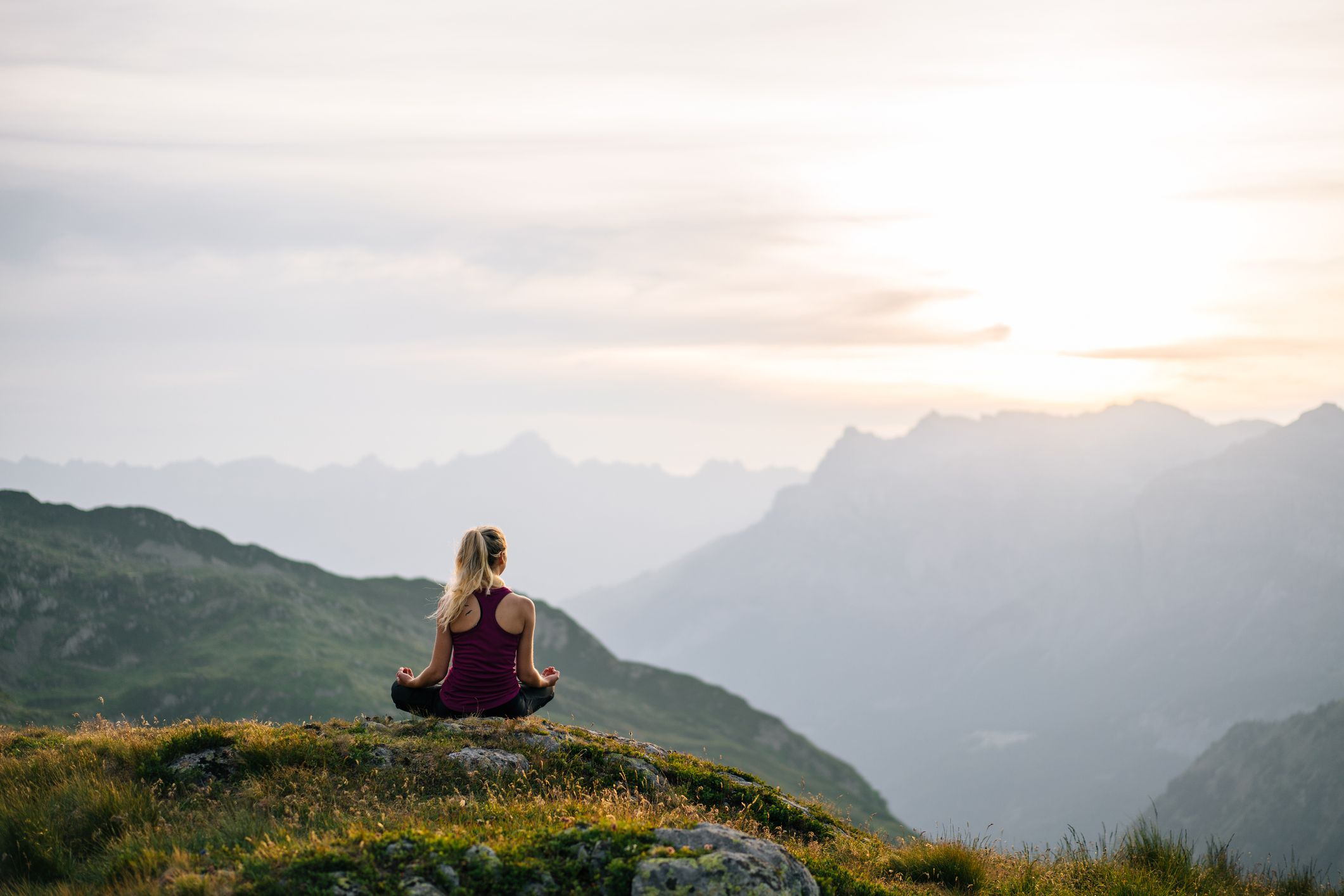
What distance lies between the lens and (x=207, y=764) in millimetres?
12820

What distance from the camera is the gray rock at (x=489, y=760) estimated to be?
1273 centimetres

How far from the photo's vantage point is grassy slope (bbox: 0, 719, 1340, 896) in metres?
9.27

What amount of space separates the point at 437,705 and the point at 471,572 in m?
2.76

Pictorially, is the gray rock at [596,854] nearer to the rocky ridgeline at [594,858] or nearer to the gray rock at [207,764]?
the rocky ridgeline at [594,858]

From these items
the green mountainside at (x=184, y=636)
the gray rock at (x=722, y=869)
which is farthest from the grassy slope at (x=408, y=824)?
the green mountainside at (x=184, y=636)

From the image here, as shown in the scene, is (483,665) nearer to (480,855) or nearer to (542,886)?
(480,855)

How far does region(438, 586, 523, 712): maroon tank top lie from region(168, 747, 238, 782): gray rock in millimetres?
3174

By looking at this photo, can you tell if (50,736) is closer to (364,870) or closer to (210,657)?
(364,870)

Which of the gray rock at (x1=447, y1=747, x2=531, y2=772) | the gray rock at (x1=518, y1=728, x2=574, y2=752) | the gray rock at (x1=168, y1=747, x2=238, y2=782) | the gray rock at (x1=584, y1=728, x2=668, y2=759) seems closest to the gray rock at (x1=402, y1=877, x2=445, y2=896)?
the gray rock at (x1=447, y1=747, x2=531, y2=772)

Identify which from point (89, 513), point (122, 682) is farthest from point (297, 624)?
point (89, 513)

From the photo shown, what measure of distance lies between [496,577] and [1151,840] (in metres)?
11.9

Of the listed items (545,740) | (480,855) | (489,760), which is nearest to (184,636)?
(545,740)

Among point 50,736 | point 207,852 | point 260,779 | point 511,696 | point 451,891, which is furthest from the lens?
point 50,736

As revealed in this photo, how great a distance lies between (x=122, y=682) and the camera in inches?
4781
